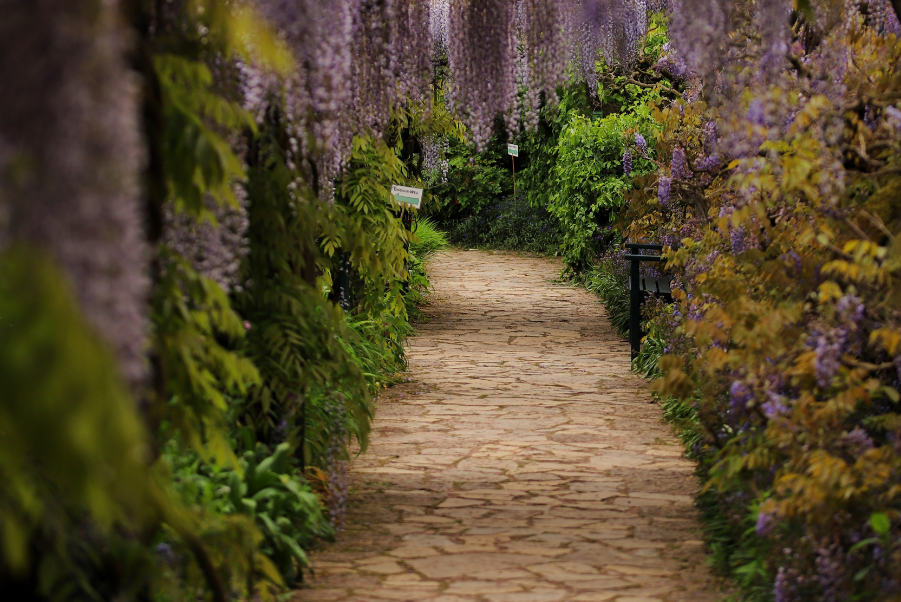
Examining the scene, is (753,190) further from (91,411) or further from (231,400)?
(91,411)

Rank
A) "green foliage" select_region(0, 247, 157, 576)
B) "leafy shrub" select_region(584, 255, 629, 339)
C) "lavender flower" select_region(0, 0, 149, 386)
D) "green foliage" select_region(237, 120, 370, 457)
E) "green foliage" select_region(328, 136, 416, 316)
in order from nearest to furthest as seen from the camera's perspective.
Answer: "green foliage" select_region(0, 247, 157, 576)
"lavender flower" select_region(0, 0, 149, 386)
"green foliage" select_region(237, 120, 370, 457)
"green foliage" select_region(328, 136, 416, 316)
"leafy shrub" select_region(584, 255, 629, 339)

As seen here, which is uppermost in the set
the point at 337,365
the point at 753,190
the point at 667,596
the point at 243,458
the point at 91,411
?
the point at 753,190

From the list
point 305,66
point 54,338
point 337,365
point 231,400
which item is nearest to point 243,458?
point 231,400

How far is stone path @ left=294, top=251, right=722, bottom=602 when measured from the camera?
4.24 metres

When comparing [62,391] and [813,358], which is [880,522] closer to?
[813,358]

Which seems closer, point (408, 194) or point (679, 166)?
point (679, 166)

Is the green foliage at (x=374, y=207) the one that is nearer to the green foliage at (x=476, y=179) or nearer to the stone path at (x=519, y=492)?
the stone path at (x=519, y=492)

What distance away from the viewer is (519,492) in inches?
218

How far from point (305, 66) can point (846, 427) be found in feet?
8.88

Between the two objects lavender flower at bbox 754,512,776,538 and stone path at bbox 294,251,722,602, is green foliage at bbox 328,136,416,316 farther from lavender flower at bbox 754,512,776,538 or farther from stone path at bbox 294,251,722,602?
lavender flower at bbox 754,512,776,538

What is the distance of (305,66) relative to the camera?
422 cm

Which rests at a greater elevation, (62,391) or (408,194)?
(408,194)

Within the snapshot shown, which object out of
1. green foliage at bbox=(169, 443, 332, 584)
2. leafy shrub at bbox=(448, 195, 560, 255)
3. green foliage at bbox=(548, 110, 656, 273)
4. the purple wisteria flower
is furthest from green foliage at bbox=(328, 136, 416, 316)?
leafy shrub at bbox=(448, 195, 560, 255)

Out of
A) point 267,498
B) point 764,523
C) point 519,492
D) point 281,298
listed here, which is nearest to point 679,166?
point 519,492
